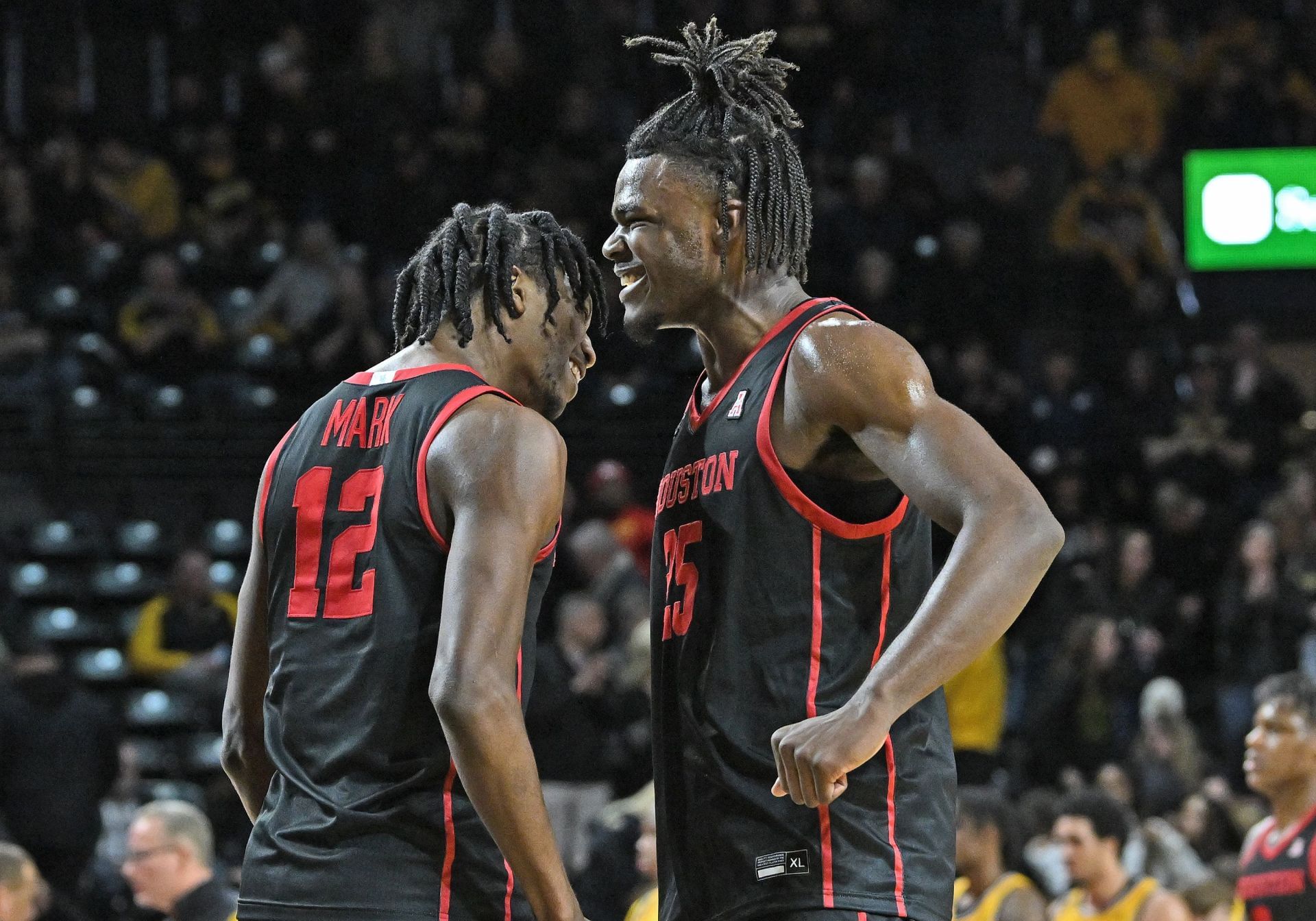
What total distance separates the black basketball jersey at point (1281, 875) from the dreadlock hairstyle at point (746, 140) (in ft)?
13.2

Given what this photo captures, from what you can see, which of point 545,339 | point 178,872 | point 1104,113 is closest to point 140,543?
point 178,872

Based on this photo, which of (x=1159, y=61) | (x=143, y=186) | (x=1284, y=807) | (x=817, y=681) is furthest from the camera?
(x=1159, y=61)

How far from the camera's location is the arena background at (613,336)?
1002cm

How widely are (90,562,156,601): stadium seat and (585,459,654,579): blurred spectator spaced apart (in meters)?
3.01

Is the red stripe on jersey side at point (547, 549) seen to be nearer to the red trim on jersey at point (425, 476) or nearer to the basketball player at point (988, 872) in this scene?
the red trim on jersey at point (425, 476)

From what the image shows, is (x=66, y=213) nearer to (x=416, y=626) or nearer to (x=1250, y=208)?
(x=1250, y=208)

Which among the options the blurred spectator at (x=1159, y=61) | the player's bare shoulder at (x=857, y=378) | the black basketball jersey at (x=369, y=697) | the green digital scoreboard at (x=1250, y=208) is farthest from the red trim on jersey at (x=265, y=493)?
the blurred spectator at (x=1159, y=61)

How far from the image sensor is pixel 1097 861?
7.46m

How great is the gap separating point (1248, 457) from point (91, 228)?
7962mm

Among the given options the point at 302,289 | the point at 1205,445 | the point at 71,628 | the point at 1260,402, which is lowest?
the point at 71,628

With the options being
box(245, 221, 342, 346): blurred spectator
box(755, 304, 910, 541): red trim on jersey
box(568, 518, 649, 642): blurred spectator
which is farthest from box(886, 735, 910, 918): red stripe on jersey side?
box(245, 221, 342, 346): blurred spectator

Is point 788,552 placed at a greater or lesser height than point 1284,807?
greater

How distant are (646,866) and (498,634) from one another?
4.26m

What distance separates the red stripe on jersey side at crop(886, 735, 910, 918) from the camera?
314 centimetres
